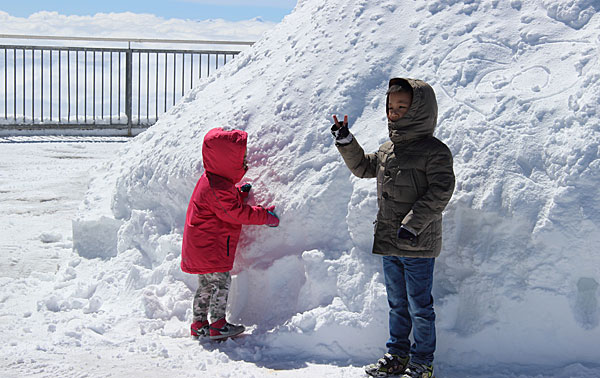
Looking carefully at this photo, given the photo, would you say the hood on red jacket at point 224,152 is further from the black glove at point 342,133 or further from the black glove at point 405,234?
the black glove at point 405,234

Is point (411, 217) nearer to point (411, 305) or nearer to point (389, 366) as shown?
point (411, 305)

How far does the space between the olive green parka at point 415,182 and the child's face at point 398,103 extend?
0.03 m

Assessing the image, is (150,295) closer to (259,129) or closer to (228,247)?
(228,247)

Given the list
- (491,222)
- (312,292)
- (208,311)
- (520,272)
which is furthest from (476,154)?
(208,311)

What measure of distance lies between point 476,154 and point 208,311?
5.83 ft

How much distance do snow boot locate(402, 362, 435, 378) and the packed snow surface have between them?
0.69 ft

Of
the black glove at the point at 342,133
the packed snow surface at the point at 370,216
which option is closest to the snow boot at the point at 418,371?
the packed snow surface at the point at 370,216

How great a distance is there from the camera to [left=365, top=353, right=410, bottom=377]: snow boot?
3221 mm

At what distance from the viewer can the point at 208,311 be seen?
155 inches

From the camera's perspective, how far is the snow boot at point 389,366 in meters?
3.22

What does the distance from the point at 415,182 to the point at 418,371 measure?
881 mm

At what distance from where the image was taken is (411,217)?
2.99 m

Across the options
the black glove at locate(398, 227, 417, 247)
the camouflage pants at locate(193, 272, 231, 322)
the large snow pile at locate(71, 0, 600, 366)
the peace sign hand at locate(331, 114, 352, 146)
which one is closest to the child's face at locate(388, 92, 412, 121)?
the peace sign hand at locate(331, 114, 352, 146)

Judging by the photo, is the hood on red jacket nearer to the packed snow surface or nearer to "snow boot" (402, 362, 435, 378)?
the packed snow surface
